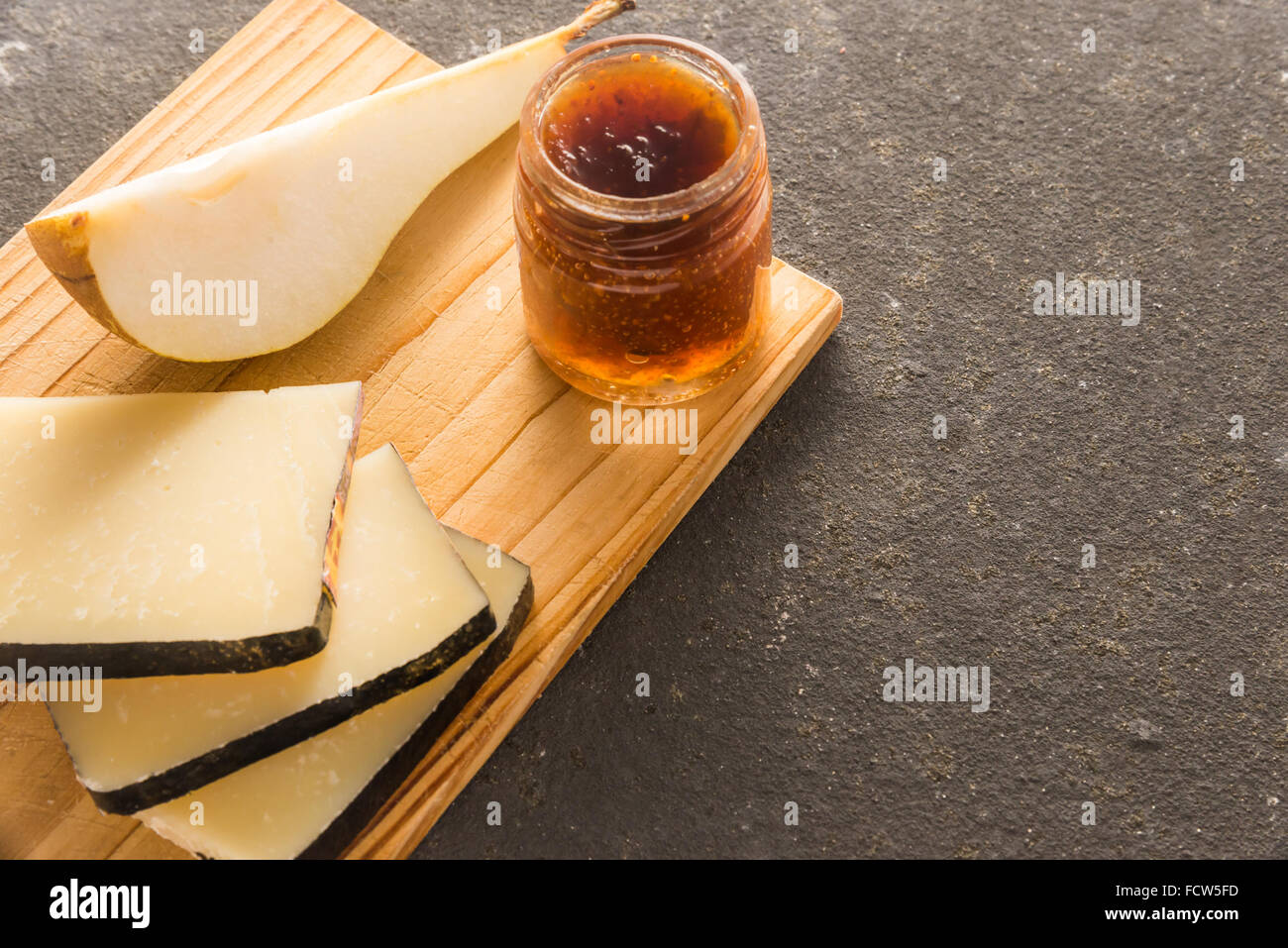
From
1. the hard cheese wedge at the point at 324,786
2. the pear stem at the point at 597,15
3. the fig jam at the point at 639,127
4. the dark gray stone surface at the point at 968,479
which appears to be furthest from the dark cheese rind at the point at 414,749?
the pear stem at the point at 597,15

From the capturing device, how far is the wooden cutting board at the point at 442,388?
1277 mm

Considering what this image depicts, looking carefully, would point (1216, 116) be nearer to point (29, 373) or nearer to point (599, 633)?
point (599, 633)

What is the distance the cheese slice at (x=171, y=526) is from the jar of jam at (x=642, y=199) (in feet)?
0.90

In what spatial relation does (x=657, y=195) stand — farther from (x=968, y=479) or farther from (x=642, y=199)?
(x=968, y=479)

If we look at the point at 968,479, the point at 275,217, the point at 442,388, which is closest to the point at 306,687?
the point at 442,388

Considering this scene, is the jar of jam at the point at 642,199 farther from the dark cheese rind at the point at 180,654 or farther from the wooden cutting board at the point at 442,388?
the dark cheese rind at the point at 180,654

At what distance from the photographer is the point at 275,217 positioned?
1.46 m

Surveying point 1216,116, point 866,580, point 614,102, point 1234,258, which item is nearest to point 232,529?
point 614,102

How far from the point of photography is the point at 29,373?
147 centimetres

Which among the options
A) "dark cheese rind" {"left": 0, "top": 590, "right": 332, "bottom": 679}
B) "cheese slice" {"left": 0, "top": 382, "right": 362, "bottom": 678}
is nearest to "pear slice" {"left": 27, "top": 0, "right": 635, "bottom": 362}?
"cheese slice" {"left": 0, "top": 382, "right": 362, "bottom": 678}

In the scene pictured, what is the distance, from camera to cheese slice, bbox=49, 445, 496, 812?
3.87 feet

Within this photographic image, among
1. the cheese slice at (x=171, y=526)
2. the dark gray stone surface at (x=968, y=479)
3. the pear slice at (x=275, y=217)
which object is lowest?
the dark gray stone surface at (x=968, y=479)

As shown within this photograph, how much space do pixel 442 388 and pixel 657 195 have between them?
37 centimetres

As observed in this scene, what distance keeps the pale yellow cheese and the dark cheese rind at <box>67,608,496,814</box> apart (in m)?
0.09
